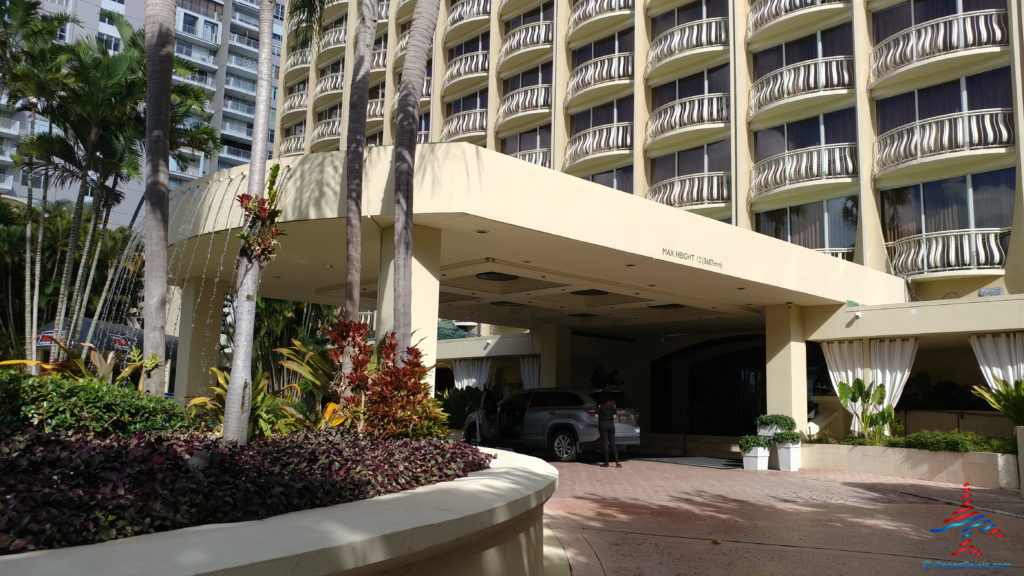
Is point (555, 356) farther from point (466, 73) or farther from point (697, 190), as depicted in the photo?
point (466, 73)

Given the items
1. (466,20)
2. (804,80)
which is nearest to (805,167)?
(804,80)

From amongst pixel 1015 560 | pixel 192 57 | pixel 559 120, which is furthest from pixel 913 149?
pixel 192 57

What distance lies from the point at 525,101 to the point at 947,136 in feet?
50.6

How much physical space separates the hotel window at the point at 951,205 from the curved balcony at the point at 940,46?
9.46ft

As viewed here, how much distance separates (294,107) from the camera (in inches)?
1655

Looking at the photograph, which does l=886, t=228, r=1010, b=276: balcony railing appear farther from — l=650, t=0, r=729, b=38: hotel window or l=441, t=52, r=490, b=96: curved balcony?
l=441, t=52, r=490, b=96: curved balcony

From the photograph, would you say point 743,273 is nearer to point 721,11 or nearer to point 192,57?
point 721,11

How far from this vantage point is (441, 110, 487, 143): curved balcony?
32.1m

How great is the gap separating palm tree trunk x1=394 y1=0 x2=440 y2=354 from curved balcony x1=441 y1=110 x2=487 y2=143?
2098cm

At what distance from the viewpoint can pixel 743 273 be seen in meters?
15.4

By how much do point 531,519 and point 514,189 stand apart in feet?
20.7

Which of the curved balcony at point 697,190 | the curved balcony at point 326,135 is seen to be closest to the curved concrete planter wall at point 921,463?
the curved balcony at point 697,190

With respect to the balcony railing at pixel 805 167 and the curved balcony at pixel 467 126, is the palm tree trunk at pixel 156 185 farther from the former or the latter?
the curved balcony at pixel 467 126

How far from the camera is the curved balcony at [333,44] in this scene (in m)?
39.1
